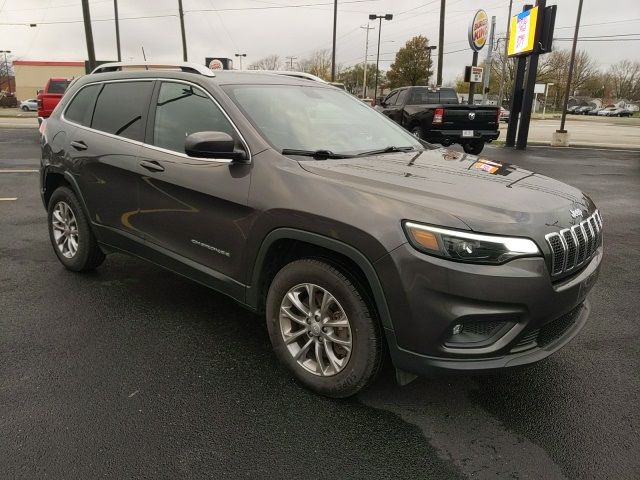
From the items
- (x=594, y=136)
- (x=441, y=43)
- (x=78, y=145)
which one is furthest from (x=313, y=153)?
(x=594, y=136)

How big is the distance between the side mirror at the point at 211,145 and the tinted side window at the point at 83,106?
74.6 inches

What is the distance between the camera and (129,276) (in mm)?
4793

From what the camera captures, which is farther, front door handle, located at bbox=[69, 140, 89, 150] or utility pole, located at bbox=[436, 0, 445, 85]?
utility pole, located at bbox=[436, 0, 445, 85]

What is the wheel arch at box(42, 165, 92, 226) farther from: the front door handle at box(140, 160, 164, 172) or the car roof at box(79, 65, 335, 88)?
the front door handle at box(140, 160, 164, 172)

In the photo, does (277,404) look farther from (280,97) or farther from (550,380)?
(280,97)

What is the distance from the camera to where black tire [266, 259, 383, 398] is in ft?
8.66

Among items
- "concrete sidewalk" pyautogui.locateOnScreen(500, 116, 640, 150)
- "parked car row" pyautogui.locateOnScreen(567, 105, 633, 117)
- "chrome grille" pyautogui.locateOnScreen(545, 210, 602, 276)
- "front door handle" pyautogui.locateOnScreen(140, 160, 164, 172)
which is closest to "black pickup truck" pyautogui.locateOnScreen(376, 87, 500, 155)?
"concrete sidewalk" pyautogui.locateOnScreen(500, 116, 640, 150)

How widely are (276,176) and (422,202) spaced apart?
867 mm

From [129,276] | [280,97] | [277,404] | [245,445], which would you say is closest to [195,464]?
[245,445]

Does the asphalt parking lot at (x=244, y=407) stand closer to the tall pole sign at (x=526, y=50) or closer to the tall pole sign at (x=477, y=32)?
the tall pole sign at (x=526, y=50)

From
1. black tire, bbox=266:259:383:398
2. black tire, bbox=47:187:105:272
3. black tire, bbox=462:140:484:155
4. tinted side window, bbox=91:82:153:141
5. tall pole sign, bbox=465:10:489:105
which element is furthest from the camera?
tall pole sign, bbox=465:10:489:105

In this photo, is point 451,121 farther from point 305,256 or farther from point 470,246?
point 470,246

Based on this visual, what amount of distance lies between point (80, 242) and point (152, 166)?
1361mm

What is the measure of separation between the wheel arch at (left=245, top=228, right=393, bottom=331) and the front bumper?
0.18 feet
